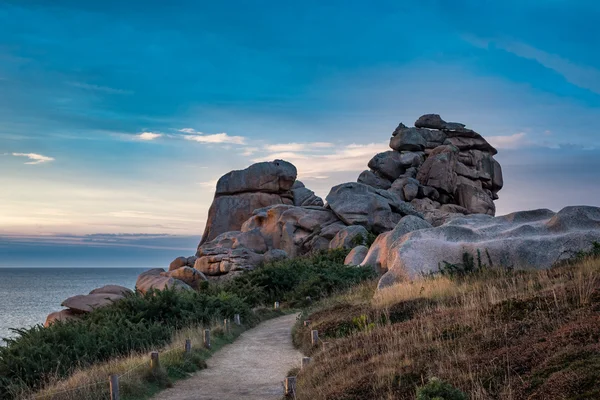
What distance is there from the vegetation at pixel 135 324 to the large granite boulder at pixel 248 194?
31148 mm

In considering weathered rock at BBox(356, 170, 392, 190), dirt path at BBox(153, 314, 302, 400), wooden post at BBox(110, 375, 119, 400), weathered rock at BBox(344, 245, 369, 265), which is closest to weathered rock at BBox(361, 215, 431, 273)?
weathered rock at BBox(344, 245, 369, 265)

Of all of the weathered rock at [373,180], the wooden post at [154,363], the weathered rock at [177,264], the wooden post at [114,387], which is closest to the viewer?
the wooden post at [114,387]

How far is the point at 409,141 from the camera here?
73.9m

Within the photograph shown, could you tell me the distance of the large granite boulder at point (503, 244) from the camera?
21219mm

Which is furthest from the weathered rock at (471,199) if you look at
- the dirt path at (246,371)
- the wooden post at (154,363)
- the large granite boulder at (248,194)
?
the wooden post at (154,363)

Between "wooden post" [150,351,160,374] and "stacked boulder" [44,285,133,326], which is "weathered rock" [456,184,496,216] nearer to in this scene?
"stacked boulder" [44,285,133,326]

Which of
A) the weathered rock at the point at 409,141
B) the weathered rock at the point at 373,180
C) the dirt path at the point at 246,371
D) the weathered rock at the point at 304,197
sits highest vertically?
the weathered rock at the point at 409,141

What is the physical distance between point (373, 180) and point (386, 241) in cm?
3956

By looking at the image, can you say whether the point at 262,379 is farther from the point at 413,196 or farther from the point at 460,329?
the point at 413,196

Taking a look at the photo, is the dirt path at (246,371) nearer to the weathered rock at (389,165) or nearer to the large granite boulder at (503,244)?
the large granite boulder at (503,244)

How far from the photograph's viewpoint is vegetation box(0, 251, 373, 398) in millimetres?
16516

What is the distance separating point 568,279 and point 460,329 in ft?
17.2

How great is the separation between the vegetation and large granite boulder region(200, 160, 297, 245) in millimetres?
31148

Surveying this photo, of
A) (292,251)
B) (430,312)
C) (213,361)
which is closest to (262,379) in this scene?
(213,361)
